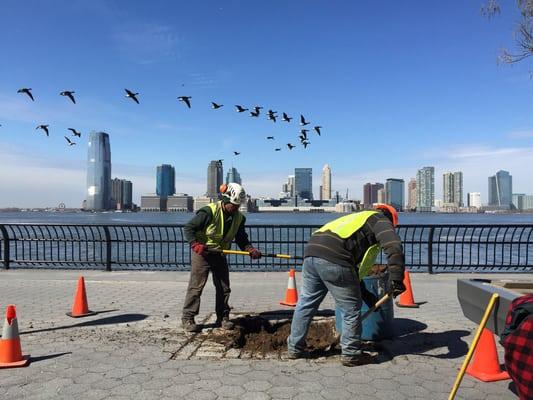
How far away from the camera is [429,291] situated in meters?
8.98

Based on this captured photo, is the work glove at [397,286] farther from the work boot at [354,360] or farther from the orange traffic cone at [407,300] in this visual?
the orange traffic cone at [407,300]

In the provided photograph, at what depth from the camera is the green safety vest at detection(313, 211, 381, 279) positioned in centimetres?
450

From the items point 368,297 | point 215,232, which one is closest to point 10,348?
point 215,232

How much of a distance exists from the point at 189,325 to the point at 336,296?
2312 mm

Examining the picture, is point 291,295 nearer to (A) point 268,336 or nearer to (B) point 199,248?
(A) point 268,336

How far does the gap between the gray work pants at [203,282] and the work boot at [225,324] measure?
0.04 m

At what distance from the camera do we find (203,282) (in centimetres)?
609

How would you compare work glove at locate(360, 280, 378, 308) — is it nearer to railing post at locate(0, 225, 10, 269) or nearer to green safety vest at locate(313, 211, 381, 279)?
green safety vest at locate(313, 211, 381, 279)

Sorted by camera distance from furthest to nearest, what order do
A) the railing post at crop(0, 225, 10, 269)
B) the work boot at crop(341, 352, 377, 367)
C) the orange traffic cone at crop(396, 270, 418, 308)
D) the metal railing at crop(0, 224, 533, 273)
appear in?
the railing post at crop(0, 225, 10, 269) → the metal railing at crop(0, 224, 533, 273) → the orange traffic cone at crop(396, 270, 418, 308) → the work boot at crop(341, 352, 377, 367)

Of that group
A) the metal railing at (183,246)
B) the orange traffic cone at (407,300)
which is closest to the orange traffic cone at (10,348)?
the orange traffic cone at (407,300)

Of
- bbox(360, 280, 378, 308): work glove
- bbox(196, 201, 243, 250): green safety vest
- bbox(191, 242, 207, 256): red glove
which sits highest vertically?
bbox(196, 201, 243, 250): green safety vest

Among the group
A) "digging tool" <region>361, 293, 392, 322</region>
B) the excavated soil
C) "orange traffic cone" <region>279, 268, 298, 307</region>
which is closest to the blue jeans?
"digging tool" <region>361, 293, 392, 322</region>

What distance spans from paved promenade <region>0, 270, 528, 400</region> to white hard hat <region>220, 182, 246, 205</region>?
1.90m

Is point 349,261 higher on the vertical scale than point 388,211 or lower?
lower
